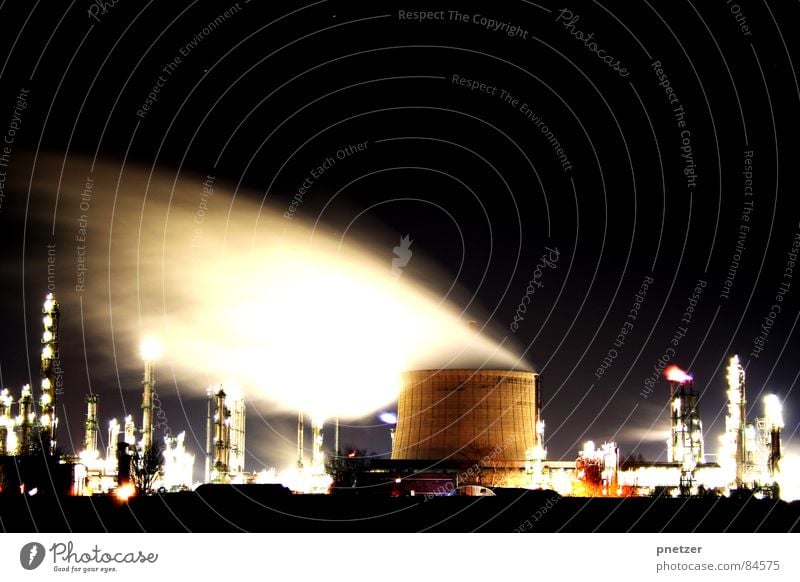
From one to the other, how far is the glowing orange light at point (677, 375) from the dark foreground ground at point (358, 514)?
121 ft

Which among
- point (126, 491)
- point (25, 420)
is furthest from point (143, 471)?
point (25, 420)

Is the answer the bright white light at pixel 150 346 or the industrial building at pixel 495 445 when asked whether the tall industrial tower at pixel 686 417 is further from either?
the bright white light at pixel 150 346

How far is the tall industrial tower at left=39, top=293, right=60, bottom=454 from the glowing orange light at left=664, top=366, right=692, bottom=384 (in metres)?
53.3

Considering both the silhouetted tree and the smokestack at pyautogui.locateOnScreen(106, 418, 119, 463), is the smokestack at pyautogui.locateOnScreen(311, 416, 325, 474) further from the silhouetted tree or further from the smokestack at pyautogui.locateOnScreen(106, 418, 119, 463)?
the smokestack at pyautogui.locateOnScreen(106, 418, 119, 463)

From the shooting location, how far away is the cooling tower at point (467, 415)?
287ft

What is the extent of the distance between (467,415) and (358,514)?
38864mm

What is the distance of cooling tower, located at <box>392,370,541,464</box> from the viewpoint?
287 feet

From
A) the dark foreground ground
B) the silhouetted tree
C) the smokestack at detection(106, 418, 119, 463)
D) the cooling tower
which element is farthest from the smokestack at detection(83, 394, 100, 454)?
the dark foreground ground

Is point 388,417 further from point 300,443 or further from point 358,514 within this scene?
point 358,514

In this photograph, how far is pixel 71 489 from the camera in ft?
212
